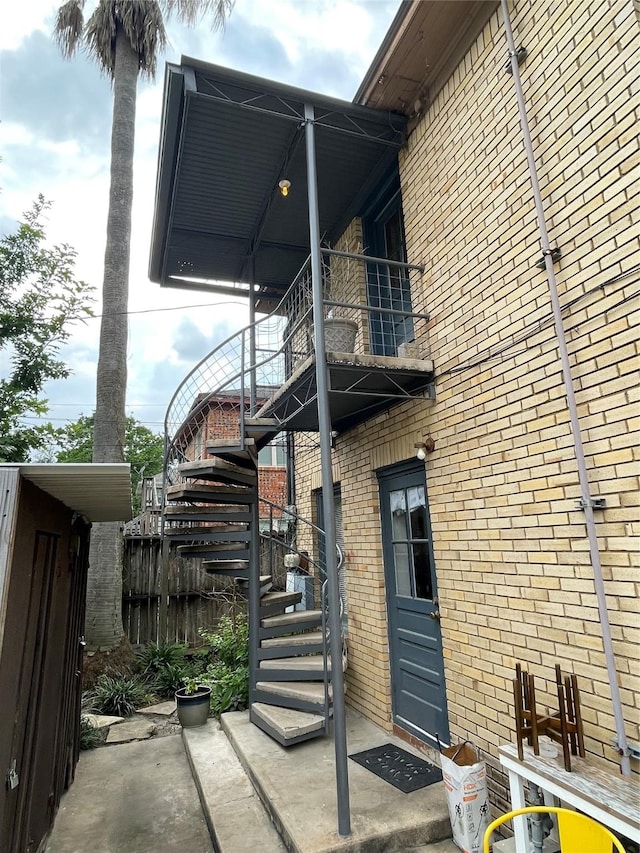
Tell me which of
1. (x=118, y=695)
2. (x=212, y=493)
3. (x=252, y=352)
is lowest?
(x=118, y=695)

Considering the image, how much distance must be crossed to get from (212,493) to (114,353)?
3.49 meters

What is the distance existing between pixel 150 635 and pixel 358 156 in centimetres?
720

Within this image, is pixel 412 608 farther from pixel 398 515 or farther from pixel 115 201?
pixel 115 201

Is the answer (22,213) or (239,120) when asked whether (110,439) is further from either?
(239,120)

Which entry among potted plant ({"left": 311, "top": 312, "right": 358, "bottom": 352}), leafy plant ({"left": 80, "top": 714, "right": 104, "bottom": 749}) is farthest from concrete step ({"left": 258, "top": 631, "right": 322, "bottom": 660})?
potted plant ({"left": 311, "top": 312, "right": 358, "bottom": 352})

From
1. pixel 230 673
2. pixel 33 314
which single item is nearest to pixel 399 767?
pixel 230 673

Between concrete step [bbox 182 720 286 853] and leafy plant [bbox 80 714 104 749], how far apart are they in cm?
93

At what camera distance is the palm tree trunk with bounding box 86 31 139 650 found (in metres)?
6.49

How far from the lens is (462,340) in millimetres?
3615

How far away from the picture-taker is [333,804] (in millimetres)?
3129

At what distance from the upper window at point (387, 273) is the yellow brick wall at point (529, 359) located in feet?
1.59

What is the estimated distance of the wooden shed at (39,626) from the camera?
2.09 metres

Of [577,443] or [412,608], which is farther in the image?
[412,608]

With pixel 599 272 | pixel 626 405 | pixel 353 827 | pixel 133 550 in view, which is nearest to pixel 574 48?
pixel 599 272
